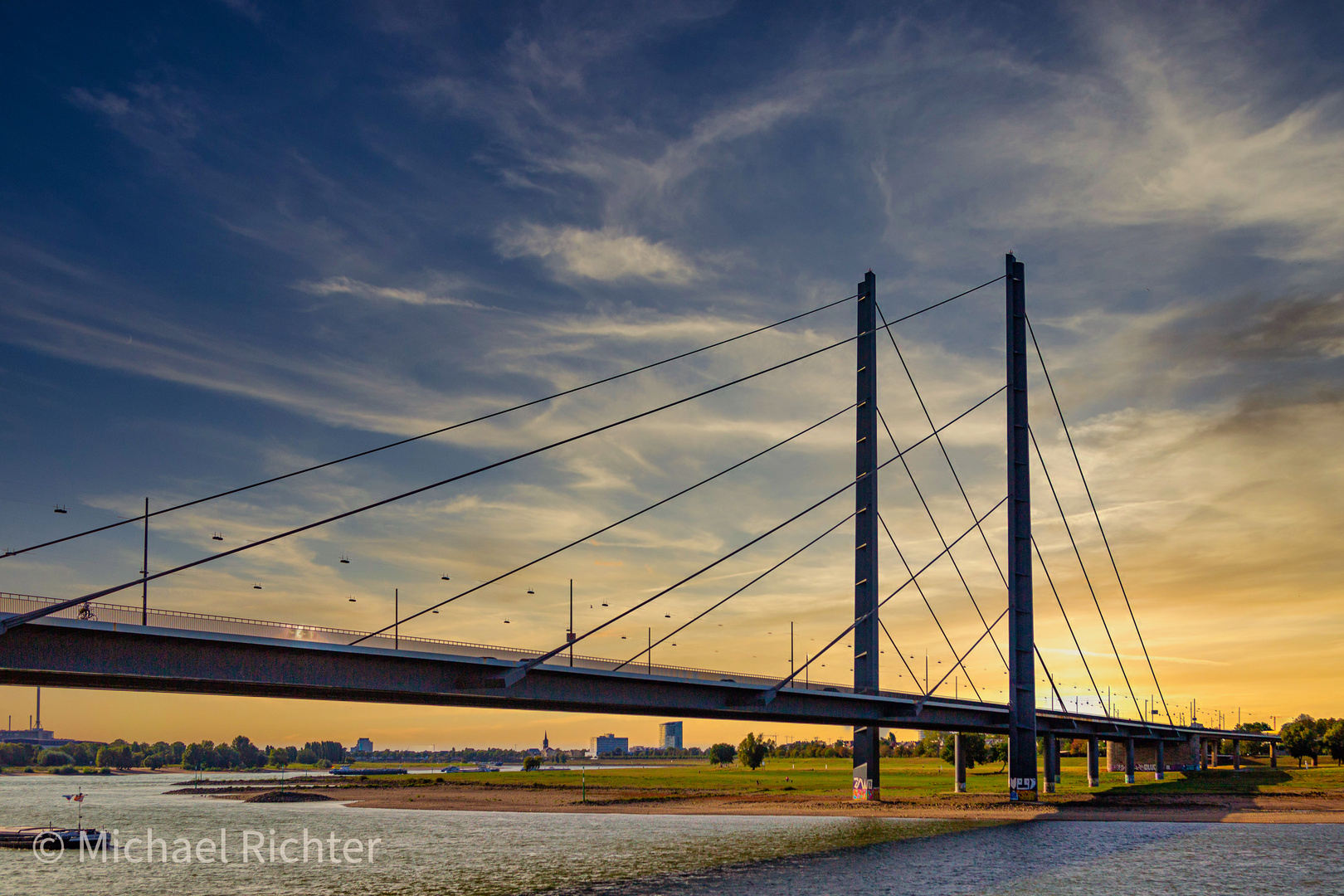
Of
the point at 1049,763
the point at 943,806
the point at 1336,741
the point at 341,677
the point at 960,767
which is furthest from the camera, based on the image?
the point at 1336,741

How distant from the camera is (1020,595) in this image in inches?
3169

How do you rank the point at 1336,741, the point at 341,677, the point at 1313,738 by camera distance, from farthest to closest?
the point at 1313,738, the point at 1336,741, the point at 341,677

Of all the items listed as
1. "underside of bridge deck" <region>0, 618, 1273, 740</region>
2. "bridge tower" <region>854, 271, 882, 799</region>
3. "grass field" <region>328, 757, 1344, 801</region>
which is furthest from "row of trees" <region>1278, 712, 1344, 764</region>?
"underside of bridge deck" <region>0, 618, 1273, 740</region>

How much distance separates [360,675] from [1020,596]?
54941mm

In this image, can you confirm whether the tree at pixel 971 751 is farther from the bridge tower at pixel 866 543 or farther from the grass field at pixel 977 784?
the bridge tower at pixel 866 543

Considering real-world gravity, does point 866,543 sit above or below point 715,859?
above

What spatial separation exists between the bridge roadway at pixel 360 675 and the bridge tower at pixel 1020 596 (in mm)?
15913

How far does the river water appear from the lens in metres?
43.5

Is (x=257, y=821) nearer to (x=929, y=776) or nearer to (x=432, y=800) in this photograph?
(x=432, y=800)

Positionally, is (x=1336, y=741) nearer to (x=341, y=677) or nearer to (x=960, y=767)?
(x=960, y=767)

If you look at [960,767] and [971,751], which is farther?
[971,751]

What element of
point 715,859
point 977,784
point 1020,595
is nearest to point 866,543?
point 1020,595

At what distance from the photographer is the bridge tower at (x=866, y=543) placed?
7188 cm

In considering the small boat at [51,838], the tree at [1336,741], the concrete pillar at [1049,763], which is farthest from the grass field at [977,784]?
the small boat at [51,838]
